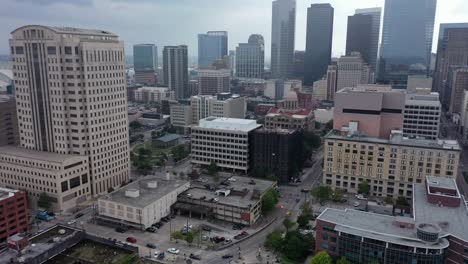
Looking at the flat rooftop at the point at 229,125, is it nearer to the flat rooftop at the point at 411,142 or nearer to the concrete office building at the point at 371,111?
the flat rooftop at the point at 411,142

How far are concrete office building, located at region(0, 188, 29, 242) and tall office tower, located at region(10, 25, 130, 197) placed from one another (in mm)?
19580

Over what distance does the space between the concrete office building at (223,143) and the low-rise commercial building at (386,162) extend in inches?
1144

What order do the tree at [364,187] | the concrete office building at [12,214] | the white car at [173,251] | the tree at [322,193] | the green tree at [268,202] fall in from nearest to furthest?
the white car at [173,251]
the concrete office building at [12,214]
the green tree at [268,202]
the tree at [322,193]
the tree at [364,187]

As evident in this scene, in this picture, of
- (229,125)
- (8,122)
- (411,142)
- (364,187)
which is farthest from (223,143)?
(8,122)

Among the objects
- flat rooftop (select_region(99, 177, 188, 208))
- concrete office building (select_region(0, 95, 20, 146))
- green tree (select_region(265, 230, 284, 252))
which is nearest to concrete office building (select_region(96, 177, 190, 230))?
flat rooftop (select_region(99, 177, 188, 208))

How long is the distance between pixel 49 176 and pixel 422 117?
148545 mm

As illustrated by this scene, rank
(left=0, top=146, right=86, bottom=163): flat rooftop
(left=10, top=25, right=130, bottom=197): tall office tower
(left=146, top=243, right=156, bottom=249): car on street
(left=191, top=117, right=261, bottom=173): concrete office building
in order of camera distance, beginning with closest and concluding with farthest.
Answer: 1. (left=146, top=243, right=156, bottom=249): car on street
2. (left=0, top=146, right=86, bottom=163): flat rooftop
3. (left=10, top=25, right=130, bottom=197): tall office tower
4. (left=191, top=117, right=261, bottom=173): concrete office building

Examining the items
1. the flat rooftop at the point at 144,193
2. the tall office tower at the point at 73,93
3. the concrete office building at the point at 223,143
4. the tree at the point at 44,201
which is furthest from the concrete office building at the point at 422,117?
the tree at the point at 44,201

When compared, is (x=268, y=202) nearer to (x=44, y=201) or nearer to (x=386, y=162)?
(x=386, y=162)

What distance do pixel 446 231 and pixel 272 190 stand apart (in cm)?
4416

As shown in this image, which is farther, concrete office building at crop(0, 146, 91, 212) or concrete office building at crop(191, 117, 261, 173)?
concrete office building at crop(191, 117, 261, 173)

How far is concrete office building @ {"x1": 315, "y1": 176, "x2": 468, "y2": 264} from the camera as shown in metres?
65.3

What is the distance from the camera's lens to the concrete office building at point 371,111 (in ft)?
438

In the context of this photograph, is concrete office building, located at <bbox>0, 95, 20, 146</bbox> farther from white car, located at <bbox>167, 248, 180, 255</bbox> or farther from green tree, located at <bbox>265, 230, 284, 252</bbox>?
green tree, located at <bbox>265, 230, 284, 252</bbox>
